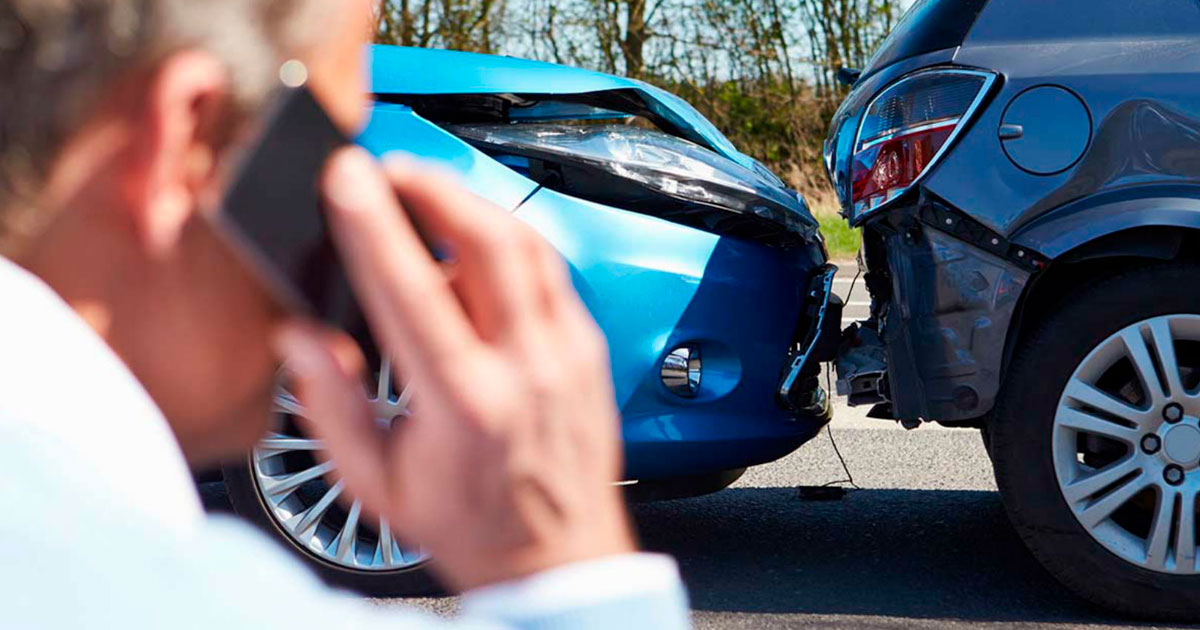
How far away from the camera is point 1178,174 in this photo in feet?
11.0

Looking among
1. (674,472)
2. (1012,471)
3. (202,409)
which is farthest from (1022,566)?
(202,409)

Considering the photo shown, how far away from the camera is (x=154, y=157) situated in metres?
0.57

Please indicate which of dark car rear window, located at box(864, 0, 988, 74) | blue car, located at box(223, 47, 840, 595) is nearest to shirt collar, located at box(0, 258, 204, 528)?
blue car, located at box(223, 47, 840, 595)

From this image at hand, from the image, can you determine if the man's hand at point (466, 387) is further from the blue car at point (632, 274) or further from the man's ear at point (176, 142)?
the blue car at point (632, 274)

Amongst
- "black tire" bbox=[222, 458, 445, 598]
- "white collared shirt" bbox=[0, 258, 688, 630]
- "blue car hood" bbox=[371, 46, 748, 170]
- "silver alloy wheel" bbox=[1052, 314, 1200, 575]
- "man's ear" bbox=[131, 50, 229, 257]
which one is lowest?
"black tire" bbox=[222, 458, 445, 598]

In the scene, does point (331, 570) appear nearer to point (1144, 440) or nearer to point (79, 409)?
point (1144, 440)

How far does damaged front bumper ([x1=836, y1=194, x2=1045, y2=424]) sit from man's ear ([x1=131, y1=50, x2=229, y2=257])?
9.83 feet

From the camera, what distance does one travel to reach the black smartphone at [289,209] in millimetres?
579

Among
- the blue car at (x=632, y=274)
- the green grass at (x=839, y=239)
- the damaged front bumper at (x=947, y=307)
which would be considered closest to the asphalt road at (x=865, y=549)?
the blue car at (x=632, y=274)

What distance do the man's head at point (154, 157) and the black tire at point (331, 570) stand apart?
3.04 m

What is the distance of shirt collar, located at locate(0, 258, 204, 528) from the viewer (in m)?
0.53

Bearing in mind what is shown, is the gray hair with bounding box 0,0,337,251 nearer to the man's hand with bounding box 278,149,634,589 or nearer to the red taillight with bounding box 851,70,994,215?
the man's hand with bounding box 278,149,634,589

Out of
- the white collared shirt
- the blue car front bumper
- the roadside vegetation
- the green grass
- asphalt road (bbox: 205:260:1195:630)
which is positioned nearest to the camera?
the white collared shirt

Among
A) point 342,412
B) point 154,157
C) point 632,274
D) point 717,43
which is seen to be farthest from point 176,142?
point 717,43
